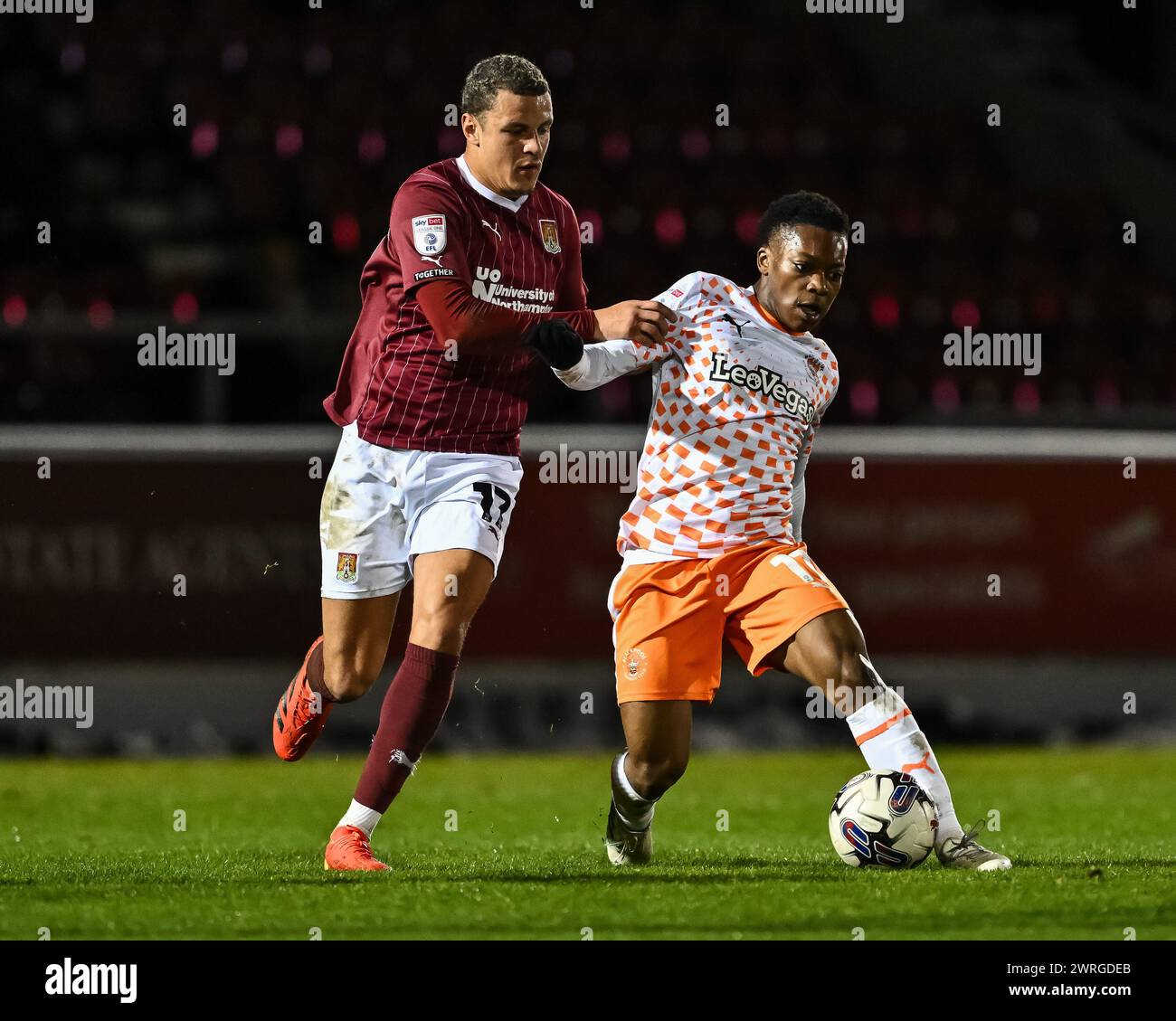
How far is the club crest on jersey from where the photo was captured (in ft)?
17.4

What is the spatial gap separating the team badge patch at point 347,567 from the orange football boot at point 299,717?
A: 470mm

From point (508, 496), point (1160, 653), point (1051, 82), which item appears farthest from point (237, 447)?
point (1051, 82)

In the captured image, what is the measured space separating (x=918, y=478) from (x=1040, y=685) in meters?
1.27

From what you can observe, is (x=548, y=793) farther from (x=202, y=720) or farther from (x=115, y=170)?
(x=115, y=170)

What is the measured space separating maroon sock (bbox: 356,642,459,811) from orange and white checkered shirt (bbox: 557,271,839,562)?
67 cm

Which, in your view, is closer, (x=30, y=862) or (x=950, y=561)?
(x=30, y=862)

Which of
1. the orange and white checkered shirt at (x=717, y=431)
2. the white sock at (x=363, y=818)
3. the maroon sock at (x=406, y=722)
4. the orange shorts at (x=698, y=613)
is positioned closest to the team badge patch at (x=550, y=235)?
the orange and white checkered shirt at (x=717, y=431)

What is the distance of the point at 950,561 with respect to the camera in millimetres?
9609

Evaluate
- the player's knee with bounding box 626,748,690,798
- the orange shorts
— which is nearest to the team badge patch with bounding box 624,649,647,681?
the orange shorts

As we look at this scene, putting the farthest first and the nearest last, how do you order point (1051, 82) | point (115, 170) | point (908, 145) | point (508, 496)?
1. point (1051, 82)
2. point (908, 145)
3. point (115, 170)
4. point (508, 496)

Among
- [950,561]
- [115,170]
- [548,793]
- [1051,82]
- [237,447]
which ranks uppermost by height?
[1051,82]

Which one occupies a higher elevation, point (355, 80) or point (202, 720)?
point (355, 80)

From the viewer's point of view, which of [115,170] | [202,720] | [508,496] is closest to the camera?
[508,496]

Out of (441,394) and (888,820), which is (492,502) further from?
(888,820)
